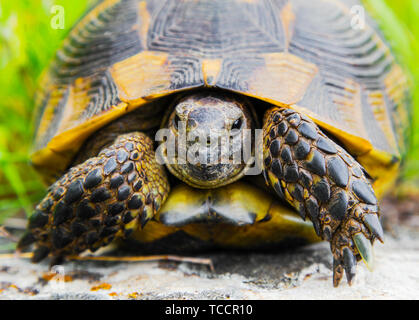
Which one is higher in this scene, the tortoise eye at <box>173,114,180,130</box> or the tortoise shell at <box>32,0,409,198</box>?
the tortoise shell at <box>32,0,409,198</box>

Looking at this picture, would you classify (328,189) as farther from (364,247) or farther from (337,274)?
(337,274)

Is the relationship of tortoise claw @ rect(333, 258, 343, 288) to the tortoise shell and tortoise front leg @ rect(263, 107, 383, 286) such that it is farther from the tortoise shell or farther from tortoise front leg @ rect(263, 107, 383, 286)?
the tortoise shell

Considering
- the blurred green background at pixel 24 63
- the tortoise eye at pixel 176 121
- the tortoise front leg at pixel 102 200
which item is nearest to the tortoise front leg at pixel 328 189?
the tortoise eye at pixel 176 121

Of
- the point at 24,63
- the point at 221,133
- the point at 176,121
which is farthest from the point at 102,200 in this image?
the point at 24,63

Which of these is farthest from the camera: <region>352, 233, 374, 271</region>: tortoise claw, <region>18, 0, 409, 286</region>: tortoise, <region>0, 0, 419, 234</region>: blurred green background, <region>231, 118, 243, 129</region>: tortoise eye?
<region>0, 0, 419, 234</region>: blurred green background

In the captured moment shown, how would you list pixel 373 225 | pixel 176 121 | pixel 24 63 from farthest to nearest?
pixel 24 63, pixel 176 121, pixel 373 225

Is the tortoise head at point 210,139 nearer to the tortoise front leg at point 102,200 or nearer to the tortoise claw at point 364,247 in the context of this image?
the tortoise front leg at point 102,200

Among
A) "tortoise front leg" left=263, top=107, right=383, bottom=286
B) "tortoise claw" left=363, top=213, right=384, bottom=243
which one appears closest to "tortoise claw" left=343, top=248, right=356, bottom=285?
"tortoise front leg" left=263, top=107, right=383, bottom=286
